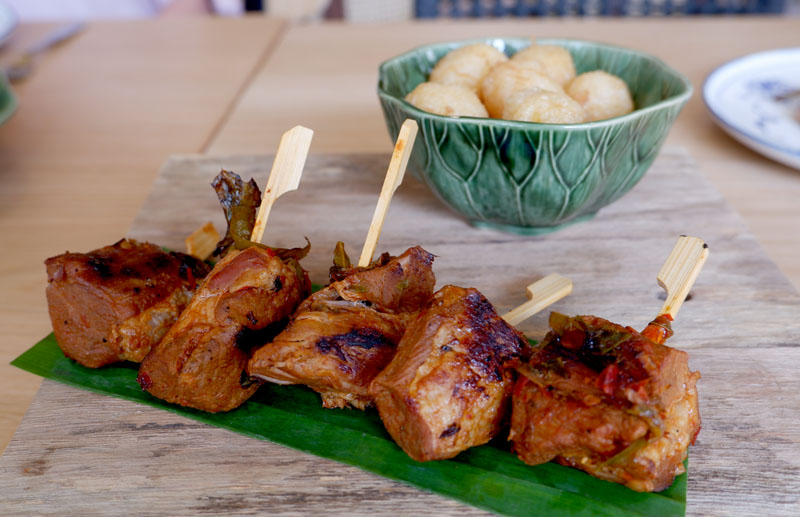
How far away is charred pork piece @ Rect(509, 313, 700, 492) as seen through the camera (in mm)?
1213

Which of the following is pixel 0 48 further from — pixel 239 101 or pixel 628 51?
pixel 628 51

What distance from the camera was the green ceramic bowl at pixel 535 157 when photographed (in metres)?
1.87

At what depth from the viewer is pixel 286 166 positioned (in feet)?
5.86

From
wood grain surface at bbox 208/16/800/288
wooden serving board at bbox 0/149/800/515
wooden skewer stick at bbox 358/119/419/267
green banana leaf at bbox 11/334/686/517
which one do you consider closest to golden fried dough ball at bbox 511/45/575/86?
wooden serving board at bbox 0/149/800/515

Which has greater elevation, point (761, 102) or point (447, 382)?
point (447, 382)

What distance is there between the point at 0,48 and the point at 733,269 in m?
4.70

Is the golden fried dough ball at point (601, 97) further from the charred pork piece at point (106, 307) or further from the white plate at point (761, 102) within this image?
the charred pork piece at point (106, 307)

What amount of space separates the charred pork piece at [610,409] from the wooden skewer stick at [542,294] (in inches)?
14.1

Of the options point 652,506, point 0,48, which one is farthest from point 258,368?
point 0,48

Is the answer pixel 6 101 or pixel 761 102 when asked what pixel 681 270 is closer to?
pixel 761 102

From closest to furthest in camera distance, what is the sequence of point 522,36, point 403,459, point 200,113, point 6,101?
point 403,459 < point 6,101 < point 200,113 < point 522,36

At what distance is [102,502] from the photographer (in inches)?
54.2

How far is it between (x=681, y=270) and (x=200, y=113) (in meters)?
2.80

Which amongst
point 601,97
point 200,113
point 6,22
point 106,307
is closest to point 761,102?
point 601,97
